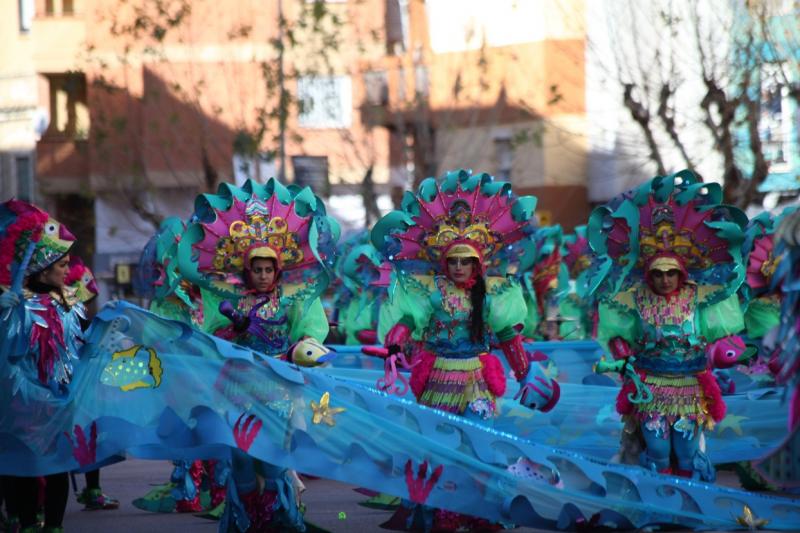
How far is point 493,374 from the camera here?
9.36 meters

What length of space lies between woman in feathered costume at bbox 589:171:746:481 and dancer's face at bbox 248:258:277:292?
2052 millimetres

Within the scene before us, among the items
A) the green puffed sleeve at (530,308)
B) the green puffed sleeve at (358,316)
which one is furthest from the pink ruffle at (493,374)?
the green puffed sleeve at (358,316)

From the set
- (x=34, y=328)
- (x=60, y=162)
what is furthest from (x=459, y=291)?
(x=60, y=162)

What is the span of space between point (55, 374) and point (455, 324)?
2.37m

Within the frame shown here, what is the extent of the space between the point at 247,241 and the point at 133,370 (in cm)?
145

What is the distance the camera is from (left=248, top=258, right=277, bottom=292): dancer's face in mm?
9211

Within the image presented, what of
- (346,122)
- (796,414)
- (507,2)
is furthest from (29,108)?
(796,414)

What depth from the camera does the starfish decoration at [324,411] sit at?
8055mm

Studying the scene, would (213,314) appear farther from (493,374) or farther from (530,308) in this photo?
(530,308)

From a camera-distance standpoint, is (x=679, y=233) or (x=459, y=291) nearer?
(x=459, y=291)

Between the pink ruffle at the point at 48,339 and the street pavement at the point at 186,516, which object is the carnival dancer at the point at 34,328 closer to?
the pink ruffle at the point at 48,339

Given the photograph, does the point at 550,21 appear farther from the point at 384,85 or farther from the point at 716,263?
the point at 716,263

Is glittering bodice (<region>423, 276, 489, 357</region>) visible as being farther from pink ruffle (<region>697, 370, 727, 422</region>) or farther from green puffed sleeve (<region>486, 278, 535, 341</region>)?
pink ruffle (<region>697, 370, 727, 422</region>)

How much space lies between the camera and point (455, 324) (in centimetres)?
940
